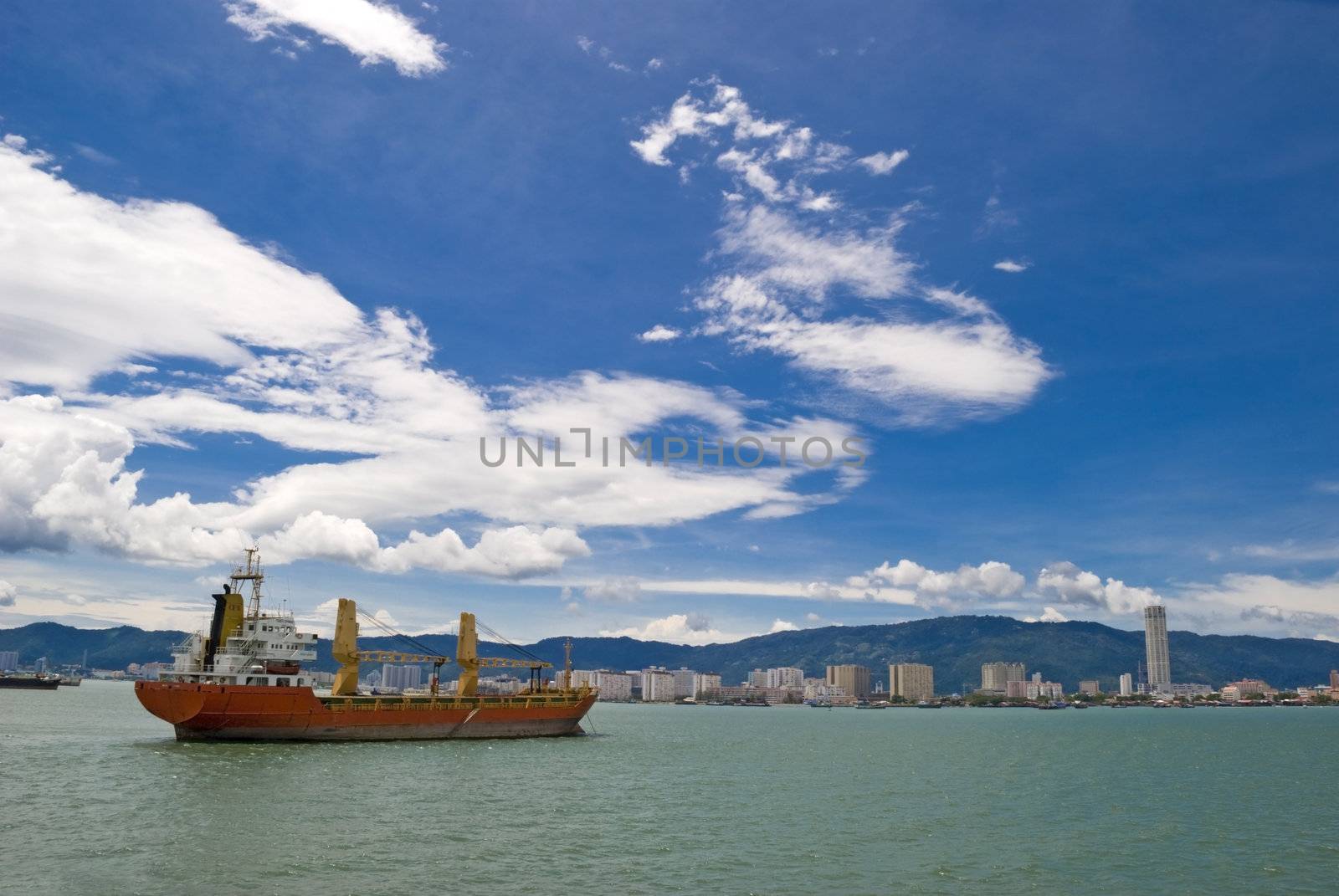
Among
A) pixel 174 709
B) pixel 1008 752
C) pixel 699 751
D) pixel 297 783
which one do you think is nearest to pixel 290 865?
pixel 297 783

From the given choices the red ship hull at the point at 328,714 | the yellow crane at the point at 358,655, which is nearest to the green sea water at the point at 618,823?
the red ship hull at the point at 328,714

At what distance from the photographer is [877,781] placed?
52.8 metres

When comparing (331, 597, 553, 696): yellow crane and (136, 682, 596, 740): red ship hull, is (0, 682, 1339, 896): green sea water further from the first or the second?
→ (331, 597, 553, 696): yellow crane

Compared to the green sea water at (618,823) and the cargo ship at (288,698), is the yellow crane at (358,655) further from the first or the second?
the green sea water at (618,823)

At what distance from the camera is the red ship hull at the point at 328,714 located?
5506 centimetres

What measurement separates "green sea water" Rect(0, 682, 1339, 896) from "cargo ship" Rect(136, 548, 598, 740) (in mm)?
1640

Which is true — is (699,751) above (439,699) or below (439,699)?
below

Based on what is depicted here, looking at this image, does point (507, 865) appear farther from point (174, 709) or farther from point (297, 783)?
point (174, 709)

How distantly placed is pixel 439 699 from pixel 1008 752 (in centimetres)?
5091

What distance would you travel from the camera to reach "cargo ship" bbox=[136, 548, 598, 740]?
182 feet

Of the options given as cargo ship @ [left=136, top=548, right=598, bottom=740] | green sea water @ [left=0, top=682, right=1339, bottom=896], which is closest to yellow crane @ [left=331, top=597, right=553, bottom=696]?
cargo ship @ [left=136, top=548, right=598, bottom=740]

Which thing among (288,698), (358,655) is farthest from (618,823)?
(358,655)

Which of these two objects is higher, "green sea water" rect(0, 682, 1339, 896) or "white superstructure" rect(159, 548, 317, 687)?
"white superstructure" rect(159, 548, 317, 687)

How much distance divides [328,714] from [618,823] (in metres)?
31.5
